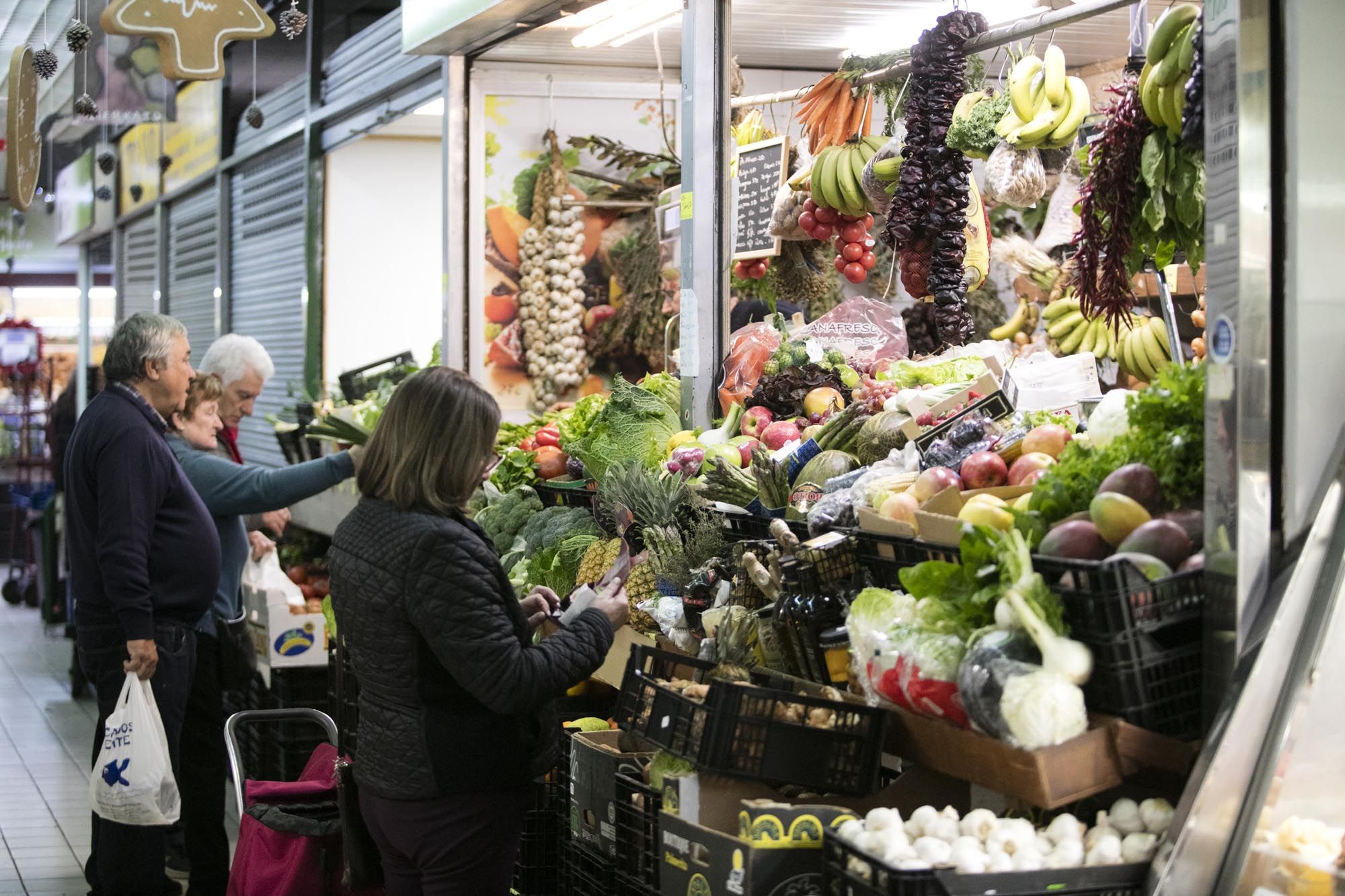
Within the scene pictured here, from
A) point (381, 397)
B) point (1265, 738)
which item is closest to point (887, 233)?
point (1265, 738)

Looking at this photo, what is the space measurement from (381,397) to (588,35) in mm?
2254

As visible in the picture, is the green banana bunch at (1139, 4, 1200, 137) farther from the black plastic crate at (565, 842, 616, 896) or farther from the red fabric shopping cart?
the red fabric shopping cart

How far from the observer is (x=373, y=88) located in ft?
25.0

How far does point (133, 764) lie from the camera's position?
4.33 metres

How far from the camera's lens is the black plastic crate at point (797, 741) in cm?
256

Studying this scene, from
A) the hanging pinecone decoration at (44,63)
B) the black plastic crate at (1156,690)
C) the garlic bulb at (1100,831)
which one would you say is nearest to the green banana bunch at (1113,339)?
the black plastic crate at (1156,690)

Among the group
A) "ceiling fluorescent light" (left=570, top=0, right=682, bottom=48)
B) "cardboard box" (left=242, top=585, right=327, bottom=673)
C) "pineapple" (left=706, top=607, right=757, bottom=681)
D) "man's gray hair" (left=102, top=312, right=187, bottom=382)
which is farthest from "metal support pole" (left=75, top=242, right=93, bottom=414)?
"pineapple" (left=706, top=607, right=757, bottom=681)

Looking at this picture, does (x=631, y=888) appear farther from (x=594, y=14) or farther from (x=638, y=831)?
(x=594, y=14)

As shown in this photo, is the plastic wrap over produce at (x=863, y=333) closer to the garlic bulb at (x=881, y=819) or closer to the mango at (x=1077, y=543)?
the mango at (x=1077, y=543)

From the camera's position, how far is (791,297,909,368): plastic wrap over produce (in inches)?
181

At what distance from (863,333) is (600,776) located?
203 centimetres

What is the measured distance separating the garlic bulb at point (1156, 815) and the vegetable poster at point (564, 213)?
447 centimetres

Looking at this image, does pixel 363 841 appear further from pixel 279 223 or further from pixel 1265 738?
pixel 279 223

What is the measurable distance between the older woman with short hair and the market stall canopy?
2165 millimetres
